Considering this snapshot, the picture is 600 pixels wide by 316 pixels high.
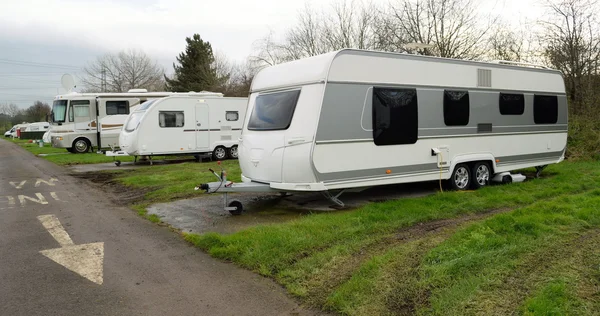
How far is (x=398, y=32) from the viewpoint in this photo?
75.7 ft

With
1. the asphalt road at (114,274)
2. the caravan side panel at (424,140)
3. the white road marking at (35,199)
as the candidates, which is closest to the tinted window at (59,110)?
the white road marking at (35,199)

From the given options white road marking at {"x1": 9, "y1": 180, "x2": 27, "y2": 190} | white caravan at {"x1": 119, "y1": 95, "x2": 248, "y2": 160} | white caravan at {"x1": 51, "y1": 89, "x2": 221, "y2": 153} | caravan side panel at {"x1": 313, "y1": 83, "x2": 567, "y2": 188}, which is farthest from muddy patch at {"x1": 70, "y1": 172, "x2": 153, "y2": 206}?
white caravan at {"x1": 51, "y1": 89, "x2": 221, "y2": 153}

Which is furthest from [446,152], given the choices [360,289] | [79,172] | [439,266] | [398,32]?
[398,32]

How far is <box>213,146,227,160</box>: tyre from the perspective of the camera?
1822cm

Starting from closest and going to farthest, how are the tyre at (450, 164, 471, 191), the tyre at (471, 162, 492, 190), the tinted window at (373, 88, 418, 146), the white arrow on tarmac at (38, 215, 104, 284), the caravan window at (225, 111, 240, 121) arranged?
the white arrow on tarmac at (38, 215, 104, 284)
the tinted window at (373, 88, 418, 146)
the tyre at (450, 164, 471, 191)
the tyre at (471, 162, 492, 190)
the caravan window at (225, 111, 240, 121)

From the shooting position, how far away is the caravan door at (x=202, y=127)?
57.4ft

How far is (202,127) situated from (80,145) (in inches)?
344

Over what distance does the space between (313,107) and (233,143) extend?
11430 millimetres

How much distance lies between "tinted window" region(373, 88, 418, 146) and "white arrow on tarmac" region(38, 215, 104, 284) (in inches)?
187

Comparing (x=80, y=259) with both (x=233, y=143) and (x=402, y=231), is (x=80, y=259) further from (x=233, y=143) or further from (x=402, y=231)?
(x=233, y=143)

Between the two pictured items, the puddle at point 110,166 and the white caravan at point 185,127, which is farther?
the white caravan at point 185,127

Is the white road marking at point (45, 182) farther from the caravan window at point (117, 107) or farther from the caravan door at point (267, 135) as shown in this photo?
the caravan window at point (117, 107)

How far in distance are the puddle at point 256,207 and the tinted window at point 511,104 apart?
2249 mm

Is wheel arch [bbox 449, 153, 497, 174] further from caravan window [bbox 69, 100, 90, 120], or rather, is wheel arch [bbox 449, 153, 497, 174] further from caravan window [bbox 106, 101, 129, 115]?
caravan window [bbox 69, 100, 90, 120]
